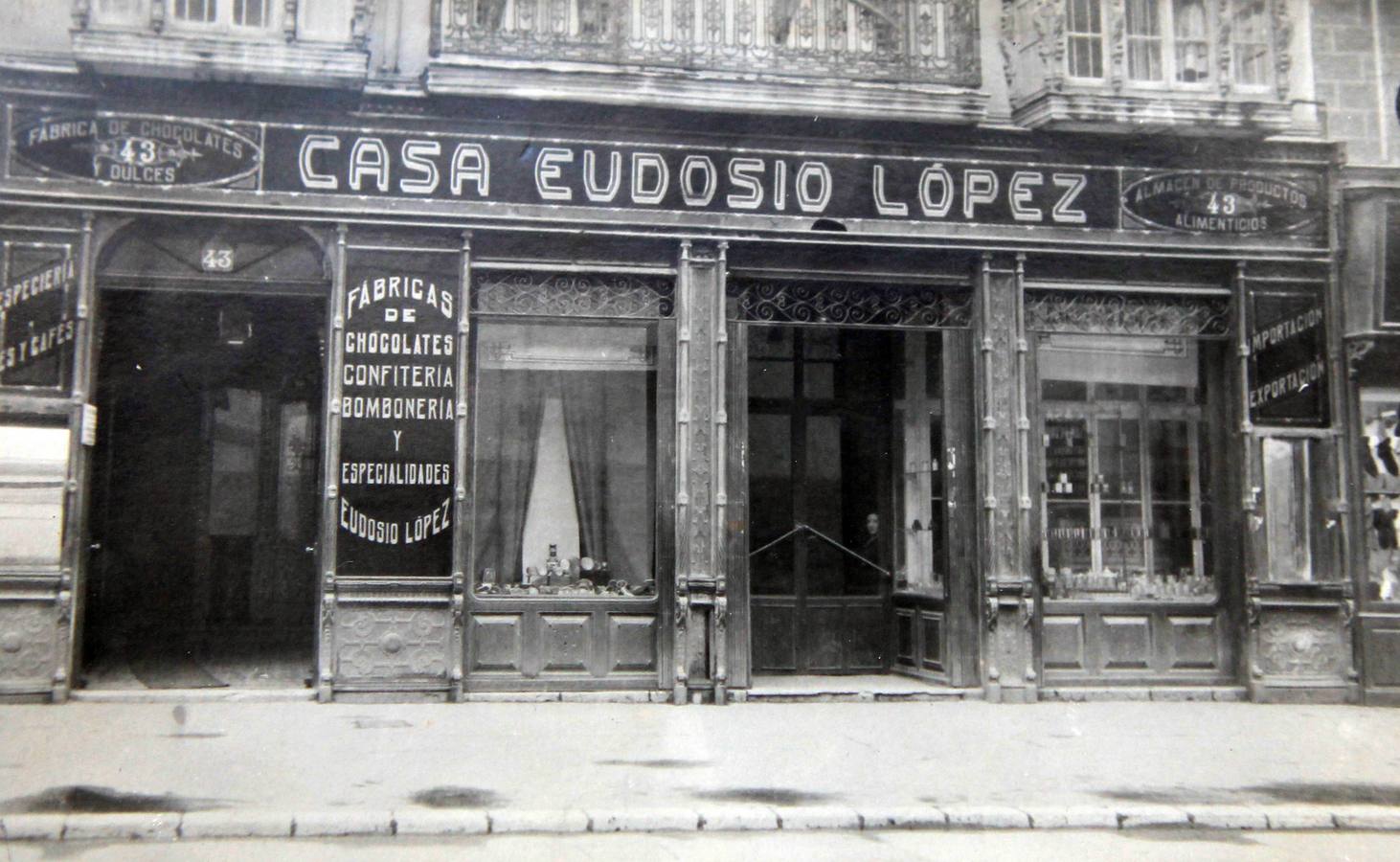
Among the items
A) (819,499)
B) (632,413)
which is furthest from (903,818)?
(819,499)

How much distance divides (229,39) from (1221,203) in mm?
8950

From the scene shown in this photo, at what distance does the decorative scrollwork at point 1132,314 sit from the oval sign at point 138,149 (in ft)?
23.8

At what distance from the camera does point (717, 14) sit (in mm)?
11234

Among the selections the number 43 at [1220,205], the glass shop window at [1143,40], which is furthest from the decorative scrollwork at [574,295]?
the number 43 at [1220,205]

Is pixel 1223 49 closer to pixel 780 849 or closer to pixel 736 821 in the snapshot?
pixel 736 821

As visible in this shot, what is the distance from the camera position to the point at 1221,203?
1177cm

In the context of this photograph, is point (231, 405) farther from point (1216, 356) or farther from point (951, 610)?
point (1216, 356)

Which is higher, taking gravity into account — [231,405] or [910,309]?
[910,309]

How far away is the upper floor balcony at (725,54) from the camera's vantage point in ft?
35.3

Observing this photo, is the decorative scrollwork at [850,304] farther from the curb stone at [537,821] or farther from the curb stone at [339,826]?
the curb stone at [339,826]

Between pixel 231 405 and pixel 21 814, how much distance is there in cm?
623

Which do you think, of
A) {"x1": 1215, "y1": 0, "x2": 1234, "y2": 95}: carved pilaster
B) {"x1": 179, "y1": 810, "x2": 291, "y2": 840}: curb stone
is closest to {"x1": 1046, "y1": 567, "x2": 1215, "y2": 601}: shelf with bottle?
{"x1": 1215, "y1": 0, "x2": 1234, "y2": 95}: carved pilaster

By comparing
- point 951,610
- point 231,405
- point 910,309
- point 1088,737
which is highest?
point 910,309

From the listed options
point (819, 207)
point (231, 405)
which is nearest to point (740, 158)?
point (819, 207)
